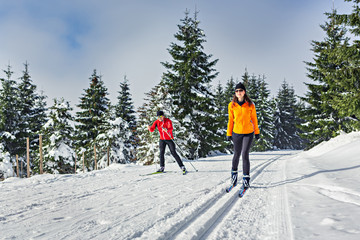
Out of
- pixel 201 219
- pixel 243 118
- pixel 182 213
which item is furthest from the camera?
pixel 243 118

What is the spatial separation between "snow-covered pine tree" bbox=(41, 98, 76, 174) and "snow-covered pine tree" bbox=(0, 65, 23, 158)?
4046mm

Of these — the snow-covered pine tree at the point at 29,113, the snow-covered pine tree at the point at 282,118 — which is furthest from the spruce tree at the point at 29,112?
the snow-covered pine tree at the point at 282,118

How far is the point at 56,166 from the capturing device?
20.0m

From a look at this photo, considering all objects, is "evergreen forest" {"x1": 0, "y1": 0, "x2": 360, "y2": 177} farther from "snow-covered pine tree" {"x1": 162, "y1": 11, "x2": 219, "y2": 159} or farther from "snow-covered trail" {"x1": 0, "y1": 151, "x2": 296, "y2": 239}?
"snow-covered trail" {"x1": 0, "y1": 151, "x2": 296, "y2": 239}

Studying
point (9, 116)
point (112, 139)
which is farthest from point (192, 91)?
point (9, 116)

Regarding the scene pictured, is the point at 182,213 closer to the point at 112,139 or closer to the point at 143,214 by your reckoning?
the point at 143,214

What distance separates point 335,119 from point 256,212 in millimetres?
22873

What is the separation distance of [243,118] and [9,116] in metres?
26.3

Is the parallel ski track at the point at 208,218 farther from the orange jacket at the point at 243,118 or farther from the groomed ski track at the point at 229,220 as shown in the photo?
the orange jacket at the point at 243,118

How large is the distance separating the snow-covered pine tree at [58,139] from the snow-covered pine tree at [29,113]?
405cm

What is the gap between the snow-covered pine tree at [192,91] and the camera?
677 inches

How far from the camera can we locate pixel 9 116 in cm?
2162

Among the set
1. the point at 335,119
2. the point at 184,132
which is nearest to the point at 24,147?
the point at 184,132

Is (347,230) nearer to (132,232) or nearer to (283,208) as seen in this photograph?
(283,208)
